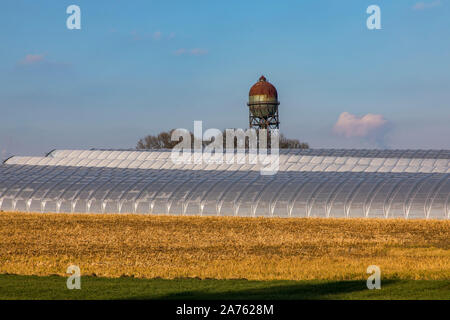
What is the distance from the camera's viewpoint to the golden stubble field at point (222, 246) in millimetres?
25156

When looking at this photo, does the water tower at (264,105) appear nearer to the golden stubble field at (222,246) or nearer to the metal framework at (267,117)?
the metal framework at (267,117)

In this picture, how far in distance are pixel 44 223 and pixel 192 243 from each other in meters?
13.9

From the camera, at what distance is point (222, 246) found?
34.3m

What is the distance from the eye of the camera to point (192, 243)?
117ft

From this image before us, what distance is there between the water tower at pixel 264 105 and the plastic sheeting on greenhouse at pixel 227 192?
24.9m

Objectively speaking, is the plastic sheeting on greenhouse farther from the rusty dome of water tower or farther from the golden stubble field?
the rusty dome of water tower

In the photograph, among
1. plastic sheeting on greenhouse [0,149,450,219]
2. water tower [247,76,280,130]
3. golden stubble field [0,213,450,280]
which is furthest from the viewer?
water tower [247,76,280,130]

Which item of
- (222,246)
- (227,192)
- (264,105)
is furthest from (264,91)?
(222,246)

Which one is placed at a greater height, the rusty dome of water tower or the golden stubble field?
the rusty dome of water tower

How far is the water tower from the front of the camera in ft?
299

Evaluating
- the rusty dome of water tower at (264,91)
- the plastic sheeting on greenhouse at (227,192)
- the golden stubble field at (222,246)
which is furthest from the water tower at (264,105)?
the golden stubble field at (222,246)

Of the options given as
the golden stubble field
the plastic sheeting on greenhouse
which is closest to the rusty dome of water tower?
the plastic sheeting on greenhouse

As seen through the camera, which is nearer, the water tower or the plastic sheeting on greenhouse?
the plastic sheeting on greenhouse

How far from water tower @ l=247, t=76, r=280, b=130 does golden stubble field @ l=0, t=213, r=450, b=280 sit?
1725 inches
